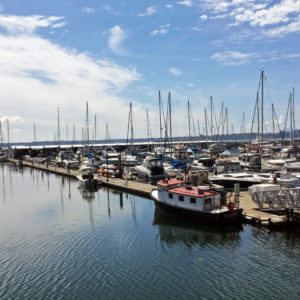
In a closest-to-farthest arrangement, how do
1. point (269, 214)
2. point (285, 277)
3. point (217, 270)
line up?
point (285, 277) → point (217, 270) → point (269, 214)

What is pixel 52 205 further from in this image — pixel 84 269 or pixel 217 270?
pixel 217 270

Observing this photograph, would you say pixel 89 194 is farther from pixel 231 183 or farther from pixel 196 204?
pixel 196 204

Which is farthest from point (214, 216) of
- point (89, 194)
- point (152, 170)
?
point (152, 170)

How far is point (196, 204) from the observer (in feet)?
83.6

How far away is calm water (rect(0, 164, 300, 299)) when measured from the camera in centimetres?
1527

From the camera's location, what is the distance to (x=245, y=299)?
1419cm

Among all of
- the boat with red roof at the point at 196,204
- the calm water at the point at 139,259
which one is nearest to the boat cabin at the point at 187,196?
the boat with red roof at the point at 196,204

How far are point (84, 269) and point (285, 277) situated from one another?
11260 mm

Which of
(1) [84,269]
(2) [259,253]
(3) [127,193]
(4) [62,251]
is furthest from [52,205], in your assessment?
(2) [259,253]

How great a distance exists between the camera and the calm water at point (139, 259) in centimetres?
1527

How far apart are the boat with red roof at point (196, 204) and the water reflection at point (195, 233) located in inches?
27.7

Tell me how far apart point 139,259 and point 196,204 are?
819 centimetres

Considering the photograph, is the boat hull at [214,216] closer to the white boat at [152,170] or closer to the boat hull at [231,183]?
the boat hull at [231,183]

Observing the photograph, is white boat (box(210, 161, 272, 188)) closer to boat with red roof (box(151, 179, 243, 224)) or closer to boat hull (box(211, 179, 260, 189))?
boat hull (box(211, 179, 260, 189))
